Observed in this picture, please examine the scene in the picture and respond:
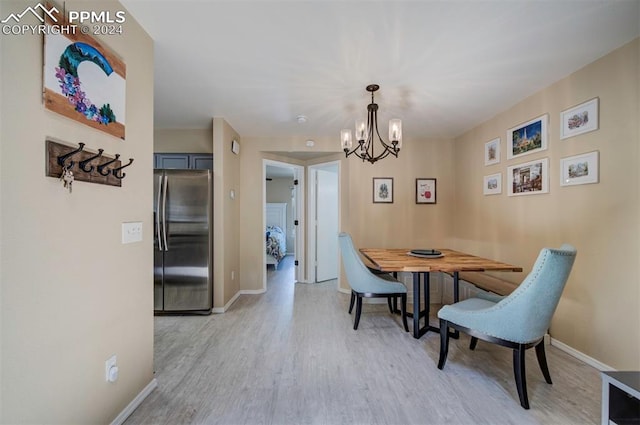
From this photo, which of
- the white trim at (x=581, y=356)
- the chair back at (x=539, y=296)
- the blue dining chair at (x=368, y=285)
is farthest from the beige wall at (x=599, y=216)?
the blue dining chair at (x=368, y=285)

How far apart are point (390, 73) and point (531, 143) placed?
1.68 metres

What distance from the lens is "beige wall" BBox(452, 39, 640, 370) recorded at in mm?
1762

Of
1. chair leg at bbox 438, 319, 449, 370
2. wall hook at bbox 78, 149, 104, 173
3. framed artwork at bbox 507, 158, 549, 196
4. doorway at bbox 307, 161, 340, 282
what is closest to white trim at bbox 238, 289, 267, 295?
doorway at bbox 307, 161, 340, 282

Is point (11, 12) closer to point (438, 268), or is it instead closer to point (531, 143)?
point (438, 268)

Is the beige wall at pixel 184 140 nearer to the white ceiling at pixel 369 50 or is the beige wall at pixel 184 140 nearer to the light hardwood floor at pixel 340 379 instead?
the white ceiling at pixel 369 50

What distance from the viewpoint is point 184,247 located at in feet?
9.53

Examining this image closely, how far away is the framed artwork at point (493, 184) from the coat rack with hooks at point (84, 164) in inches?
141

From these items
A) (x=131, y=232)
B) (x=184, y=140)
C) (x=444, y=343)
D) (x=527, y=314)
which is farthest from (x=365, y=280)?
(x=184, y=140)

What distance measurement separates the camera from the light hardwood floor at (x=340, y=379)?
4.95 feet

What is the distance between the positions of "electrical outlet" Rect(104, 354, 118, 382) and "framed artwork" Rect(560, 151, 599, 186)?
3491 millimetres

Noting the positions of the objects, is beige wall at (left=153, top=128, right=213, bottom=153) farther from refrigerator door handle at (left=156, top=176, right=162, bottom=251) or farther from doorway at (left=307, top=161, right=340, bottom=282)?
doorway at (left=307, top=161, right=340, bottom=282)

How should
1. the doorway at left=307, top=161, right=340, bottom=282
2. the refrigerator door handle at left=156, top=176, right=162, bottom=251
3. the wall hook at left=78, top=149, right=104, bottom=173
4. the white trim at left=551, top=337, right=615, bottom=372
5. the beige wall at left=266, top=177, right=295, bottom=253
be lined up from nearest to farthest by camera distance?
the wall hook at left=78, top=149, right=104, bottom=173, the white trim at left=551, top=337, right=615, bottom=372, the refrigerator door handle at left=156, top=176, right=162, bottom=251, the doorway at left=307, top=161, right=340, bottom=282, the beige wall at left=266, top=177, right=295, bottom=253

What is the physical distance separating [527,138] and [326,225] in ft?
9.81

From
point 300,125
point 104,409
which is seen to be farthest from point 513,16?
point 104,409
